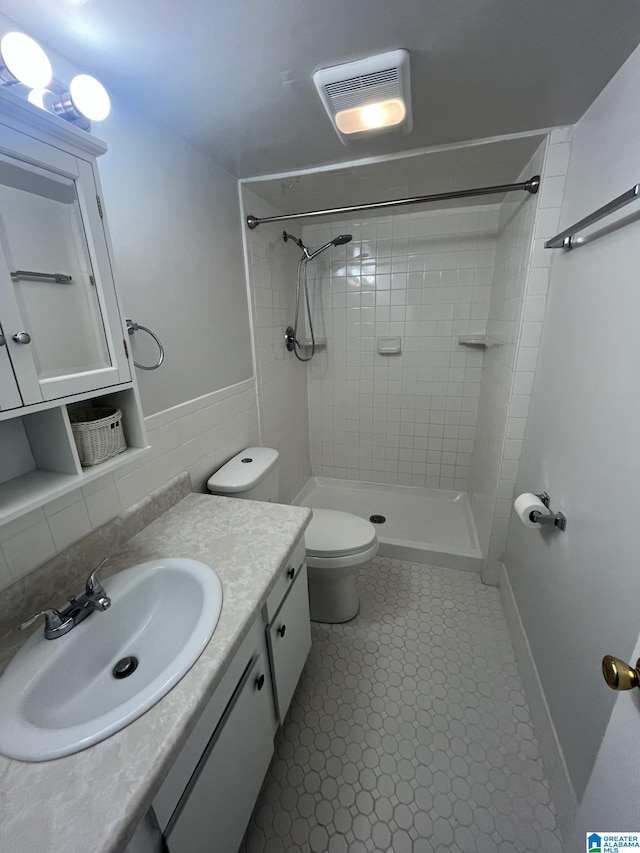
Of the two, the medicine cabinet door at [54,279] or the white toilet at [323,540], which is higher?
the medicine cabinet door at [54,279]

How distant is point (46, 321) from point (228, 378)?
37.0 inches

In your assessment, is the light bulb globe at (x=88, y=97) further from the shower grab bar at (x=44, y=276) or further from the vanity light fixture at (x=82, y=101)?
the shower grab bar at (x=44, y=276)

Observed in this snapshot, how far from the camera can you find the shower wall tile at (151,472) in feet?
2.65

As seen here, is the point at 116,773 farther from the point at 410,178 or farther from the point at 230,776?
the point at 410,178

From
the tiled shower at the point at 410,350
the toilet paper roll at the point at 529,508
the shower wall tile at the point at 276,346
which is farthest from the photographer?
the shower wall tile at the point at 276,346

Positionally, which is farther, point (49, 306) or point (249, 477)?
point (249, 477)

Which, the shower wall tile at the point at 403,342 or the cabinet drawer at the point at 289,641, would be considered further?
the shower wall tile at the point at 403,342

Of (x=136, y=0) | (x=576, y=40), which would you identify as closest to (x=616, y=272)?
(x=576, y=40)

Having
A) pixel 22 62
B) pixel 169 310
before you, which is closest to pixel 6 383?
pixel 22 62

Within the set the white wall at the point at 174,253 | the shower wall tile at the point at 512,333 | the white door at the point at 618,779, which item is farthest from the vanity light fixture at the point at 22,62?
the shower wall tile at the point at 512,333

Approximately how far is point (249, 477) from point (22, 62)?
126 centimetres

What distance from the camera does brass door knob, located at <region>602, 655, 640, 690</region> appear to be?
49cm

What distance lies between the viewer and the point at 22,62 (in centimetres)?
64

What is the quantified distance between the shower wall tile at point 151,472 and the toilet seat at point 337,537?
1.83 ft
